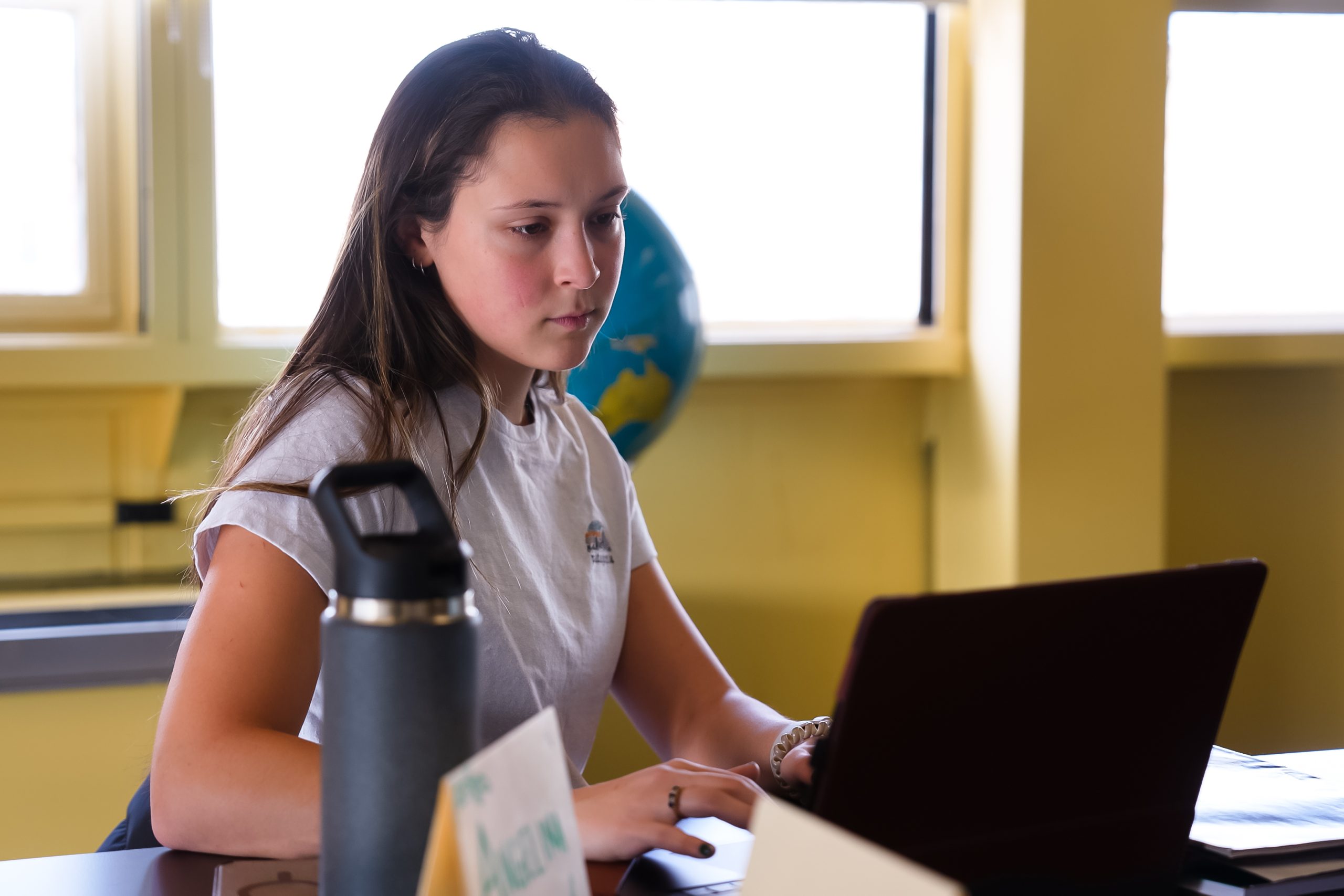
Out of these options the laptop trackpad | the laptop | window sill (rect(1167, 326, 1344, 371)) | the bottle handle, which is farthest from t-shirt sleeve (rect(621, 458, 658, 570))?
window sill (rect(1167, 326, 1344, 371))

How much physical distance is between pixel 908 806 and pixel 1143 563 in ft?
7.57

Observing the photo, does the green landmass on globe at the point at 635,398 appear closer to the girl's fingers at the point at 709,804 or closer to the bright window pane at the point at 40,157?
the bright window pane at the point at 40,157

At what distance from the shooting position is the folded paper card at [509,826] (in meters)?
0.52

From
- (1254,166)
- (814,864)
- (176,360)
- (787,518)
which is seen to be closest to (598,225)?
(814,864)

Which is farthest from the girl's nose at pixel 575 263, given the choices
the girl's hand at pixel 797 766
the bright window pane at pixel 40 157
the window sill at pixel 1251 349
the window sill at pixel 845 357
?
the window sill at pixel 1251 349

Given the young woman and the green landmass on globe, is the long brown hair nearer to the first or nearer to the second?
the young woman

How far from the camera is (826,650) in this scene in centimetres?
288

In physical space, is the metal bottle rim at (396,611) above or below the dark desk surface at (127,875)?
above

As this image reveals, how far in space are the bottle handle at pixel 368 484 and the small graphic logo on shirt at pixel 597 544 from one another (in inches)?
25.6

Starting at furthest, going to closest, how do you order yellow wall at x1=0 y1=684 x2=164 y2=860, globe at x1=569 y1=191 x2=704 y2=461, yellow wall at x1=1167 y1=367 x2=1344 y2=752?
yellow wall at x1=1167 y1=367 x2=1344 y2=752, yellow wall at x1=0 y1=684 x2=164 y2=860, globe at x1=569 y1=191 x2=704 y2=461

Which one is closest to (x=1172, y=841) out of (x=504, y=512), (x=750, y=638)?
(x=504, y=512)

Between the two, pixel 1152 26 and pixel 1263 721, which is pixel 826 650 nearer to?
pixel 1263 721

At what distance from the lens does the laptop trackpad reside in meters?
0.78

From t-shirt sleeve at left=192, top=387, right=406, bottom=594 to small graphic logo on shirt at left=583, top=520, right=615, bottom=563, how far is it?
25 centimetres
